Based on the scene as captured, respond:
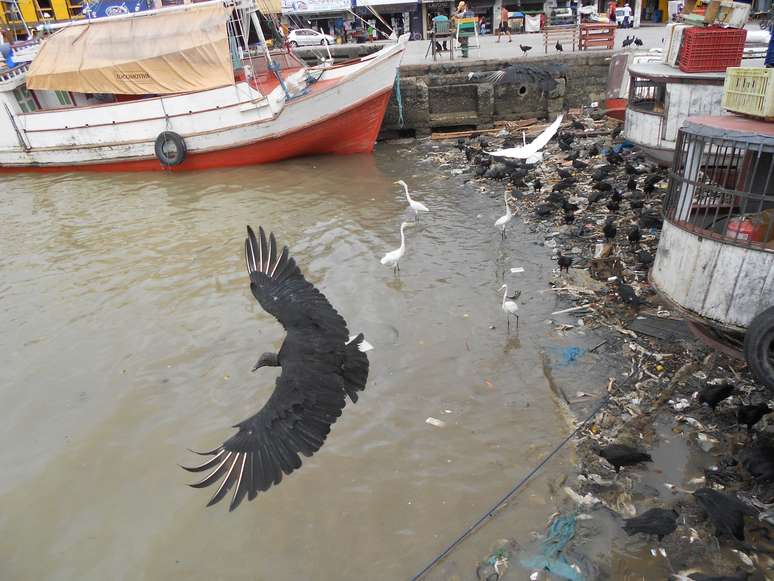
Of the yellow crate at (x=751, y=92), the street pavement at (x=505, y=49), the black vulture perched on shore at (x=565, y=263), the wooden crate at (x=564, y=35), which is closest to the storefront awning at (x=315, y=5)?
the street pavement at (x=505, y=49)

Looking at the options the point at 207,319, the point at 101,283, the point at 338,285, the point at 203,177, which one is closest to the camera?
the point at 207,319

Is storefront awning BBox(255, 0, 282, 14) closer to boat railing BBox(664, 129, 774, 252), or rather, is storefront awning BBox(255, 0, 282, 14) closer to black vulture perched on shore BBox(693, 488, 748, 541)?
Answer: boat railing BBox(664, 129, 774, 252)

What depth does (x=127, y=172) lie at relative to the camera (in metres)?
14.1

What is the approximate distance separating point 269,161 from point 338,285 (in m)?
7.49

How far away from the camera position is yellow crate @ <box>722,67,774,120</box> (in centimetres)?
420

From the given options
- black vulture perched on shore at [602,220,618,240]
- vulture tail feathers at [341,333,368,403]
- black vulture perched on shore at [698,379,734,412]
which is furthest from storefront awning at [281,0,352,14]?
black vulture perched on shore at [698,379,734,412]

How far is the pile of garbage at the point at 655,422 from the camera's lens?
3398 mm

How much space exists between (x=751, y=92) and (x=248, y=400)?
5.17m

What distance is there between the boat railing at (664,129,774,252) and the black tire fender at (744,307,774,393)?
474mm

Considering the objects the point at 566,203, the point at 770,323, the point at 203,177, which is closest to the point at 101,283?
the point at 203,177

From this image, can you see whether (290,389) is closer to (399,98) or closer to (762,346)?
(762,346)

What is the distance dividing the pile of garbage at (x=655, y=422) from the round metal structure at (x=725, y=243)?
2.51 ft

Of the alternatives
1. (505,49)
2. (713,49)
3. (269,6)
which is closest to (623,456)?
(713,49)

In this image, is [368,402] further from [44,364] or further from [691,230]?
[44,364]
